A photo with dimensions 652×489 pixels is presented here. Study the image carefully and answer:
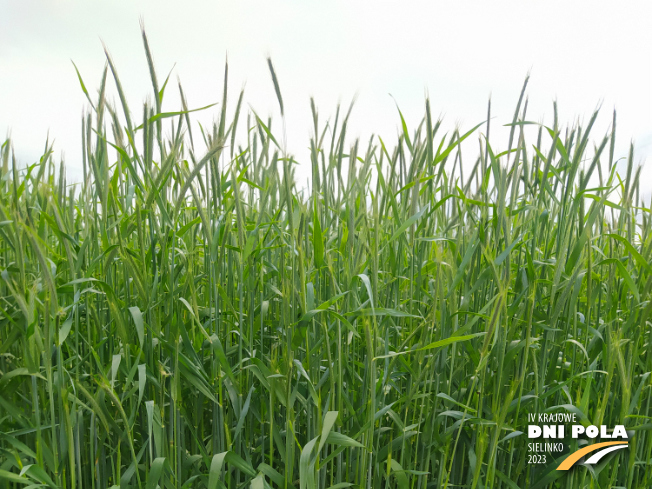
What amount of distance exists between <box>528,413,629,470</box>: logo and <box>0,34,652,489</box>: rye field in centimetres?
3

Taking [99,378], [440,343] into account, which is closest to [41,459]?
[99,378]

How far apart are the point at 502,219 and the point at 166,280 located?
69 centimetres

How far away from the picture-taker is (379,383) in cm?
88

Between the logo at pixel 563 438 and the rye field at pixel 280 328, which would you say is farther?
the logo at pixel 563 438

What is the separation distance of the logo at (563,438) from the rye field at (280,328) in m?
0.03

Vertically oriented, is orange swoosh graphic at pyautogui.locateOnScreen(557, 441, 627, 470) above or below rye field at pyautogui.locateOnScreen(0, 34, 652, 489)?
below

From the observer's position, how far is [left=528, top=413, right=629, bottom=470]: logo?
1.02 meters

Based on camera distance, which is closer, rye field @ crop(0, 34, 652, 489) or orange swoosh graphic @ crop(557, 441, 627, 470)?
rye field @ crop(0, 34, 652, 489)

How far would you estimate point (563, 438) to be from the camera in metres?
1.05

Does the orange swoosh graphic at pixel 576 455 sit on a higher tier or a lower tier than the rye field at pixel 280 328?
lower

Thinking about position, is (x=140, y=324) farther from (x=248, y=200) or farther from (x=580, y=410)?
(x=580, y=410)

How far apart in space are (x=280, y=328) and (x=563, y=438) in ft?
2.32

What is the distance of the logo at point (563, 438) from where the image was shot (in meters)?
1.02

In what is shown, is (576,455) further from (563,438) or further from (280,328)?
(280,328)
